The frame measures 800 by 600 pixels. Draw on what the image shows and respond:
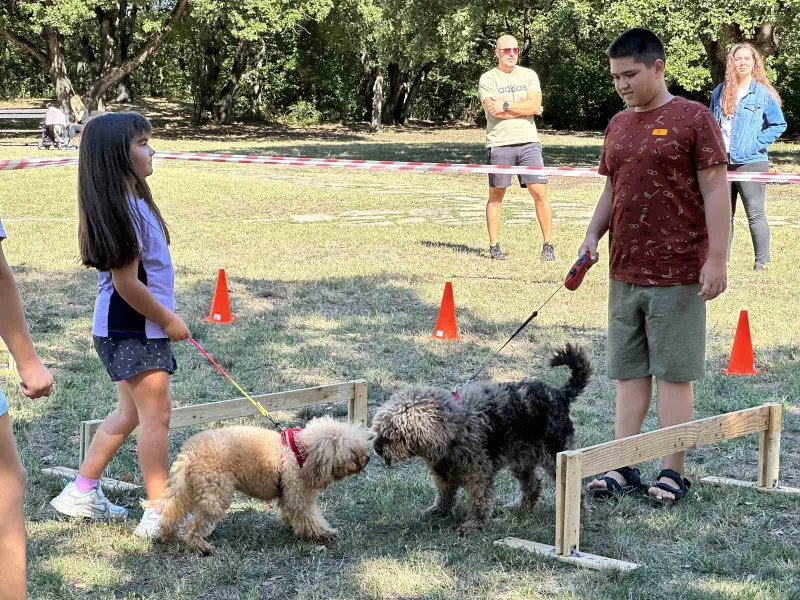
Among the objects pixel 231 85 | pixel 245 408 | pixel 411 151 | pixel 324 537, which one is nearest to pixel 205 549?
pixel 324 537

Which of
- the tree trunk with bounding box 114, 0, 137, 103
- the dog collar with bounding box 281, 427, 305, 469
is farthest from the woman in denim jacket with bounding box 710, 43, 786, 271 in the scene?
the tree trunk with bounding box 114, 0, 137, 103

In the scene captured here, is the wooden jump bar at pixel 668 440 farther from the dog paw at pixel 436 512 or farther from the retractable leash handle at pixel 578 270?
the retractable leash handle at pixel 578 270

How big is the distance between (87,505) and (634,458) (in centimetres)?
243

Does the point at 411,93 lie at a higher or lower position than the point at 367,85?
lower

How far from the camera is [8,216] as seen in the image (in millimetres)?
14070

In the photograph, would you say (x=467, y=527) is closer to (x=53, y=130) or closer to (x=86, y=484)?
(x=86, y=484)

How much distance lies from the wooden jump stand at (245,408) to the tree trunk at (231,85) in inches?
1468

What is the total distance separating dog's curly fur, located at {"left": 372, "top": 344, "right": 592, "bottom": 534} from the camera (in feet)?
13.2

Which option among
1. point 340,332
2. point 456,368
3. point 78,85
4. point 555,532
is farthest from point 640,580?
point 78,85

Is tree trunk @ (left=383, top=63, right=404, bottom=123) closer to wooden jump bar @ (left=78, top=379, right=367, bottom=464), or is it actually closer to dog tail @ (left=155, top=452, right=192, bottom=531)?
wooden jump bar @ (left=78, top=379, right=367, bottom=464)

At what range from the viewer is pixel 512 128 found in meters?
10.4

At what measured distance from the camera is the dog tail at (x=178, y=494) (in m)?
3.85

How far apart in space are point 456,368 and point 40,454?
112 inches

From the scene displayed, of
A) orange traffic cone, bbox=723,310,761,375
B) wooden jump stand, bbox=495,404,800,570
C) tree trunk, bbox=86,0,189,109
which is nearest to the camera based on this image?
wooden jump stand, bbox=495,404,800,570
